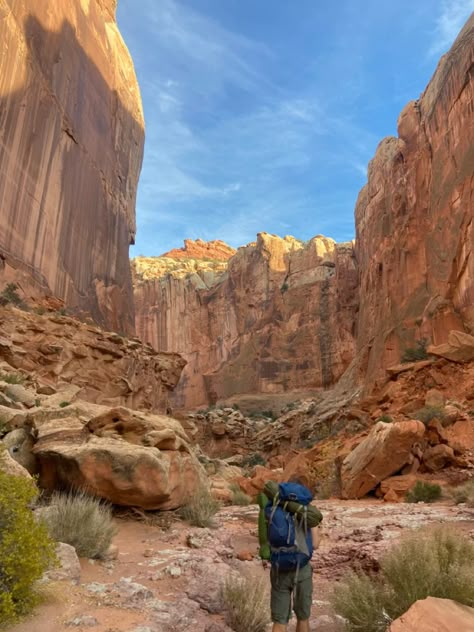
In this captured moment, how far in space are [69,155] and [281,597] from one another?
25.9m

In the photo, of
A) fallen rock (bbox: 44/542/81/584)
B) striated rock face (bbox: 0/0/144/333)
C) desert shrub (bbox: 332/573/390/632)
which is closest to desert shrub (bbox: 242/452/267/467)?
striated rock face (bbox: 0/0/144/333)

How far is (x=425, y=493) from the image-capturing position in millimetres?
10078

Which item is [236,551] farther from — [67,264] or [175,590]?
[67,264]

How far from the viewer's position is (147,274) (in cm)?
7656

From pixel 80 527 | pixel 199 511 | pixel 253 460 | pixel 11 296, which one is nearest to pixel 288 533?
pixel 80 527

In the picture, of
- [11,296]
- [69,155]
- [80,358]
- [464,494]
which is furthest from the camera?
[69,155]

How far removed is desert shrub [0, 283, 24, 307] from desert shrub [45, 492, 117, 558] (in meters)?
15.0

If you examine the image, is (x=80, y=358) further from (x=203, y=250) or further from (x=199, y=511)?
(x=203, y=250)

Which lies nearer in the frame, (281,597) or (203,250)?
(281,597)

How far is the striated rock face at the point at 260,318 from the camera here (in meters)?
48.5

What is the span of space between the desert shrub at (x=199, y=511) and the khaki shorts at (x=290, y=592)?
4261mm

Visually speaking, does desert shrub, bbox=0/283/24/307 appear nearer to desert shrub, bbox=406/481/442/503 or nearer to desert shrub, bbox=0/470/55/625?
desert shrub, bbox=406/481/442/503

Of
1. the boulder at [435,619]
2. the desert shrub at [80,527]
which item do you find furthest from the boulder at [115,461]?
the boulder at [435,619]

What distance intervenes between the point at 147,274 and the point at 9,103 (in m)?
56.8
